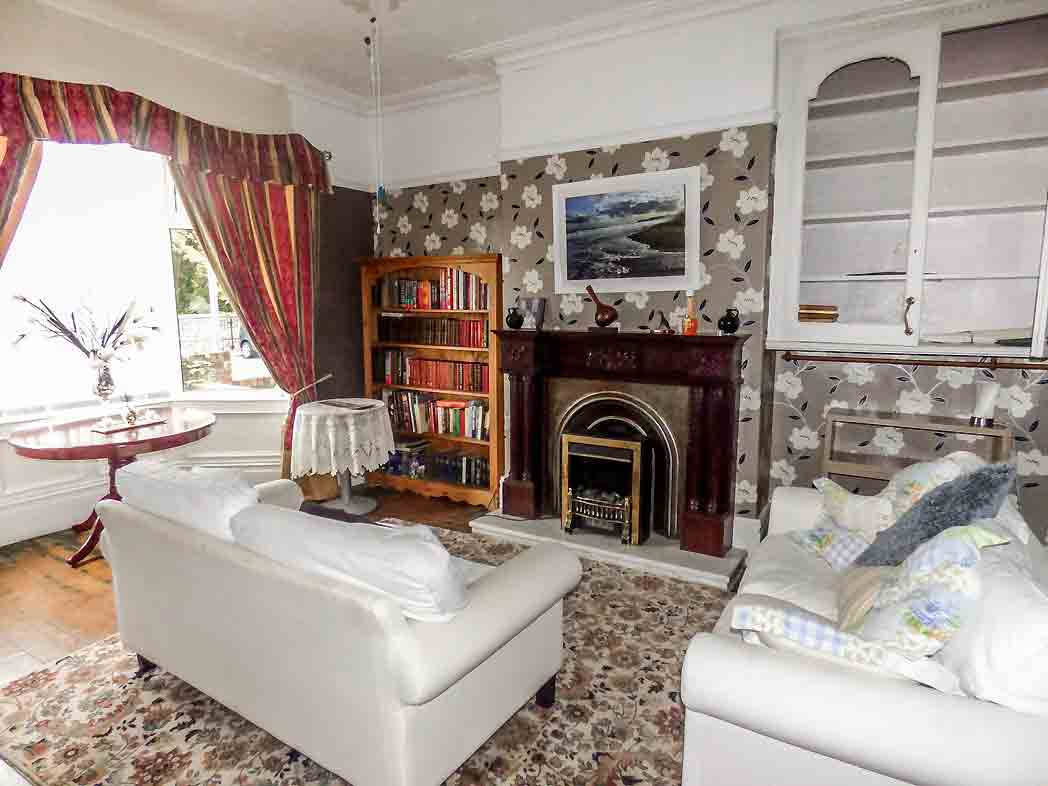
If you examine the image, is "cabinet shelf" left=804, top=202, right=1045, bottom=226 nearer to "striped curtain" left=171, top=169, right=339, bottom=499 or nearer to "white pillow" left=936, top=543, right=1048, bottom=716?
"white pillow" left=936, top=543, right=1048, bottom=716

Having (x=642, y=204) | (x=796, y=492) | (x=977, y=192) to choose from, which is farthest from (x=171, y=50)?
(x=977, y=192)

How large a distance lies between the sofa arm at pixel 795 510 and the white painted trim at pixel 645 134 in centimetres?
193

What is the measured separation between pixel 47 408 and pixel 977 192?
5.55m

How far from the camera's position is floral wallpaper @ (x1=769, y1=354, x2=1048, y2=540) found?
126 inches

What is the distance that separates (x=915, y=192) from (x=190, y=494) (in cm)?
349

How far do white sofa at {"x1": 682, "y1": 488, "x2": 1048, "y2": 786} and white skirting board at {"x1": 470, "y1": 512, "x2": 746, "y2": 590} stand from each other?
1727mm

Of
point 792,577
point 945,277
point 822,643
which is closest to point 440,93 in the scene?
point 945,277

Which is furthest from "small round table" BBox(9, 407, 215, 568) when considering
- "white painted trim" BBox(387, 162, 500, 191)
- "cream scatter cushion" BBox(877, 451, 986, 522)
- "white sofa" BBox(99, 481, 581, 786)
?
"cream scatter cushion" BBox(877, 451, 986, 522)

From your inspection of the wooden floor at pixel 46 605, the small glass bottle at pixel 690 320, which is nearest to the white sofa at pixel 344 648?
the wooden floor at pixel 46 605

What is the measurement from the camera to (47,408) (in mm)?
4004

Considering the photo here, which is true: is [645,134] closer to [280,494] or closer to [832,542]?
[832,542]

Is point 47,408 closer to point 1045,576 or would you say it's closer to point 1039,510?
point 1045,576

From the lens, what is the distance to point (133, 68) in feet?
11.6

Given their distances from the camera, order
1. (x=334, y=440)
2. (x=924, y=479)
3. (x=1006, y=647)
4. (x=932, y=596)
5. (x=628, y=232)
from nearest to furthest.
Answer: (x=1006, y=647)
(x=932, y=596)
(x=924, y=479)
(x=628, y=232)
(x=334, y=440)
